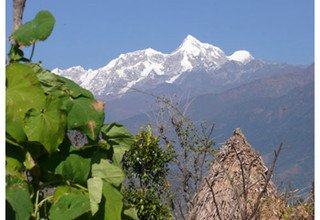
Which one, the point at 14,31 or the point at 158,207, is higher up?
the point at 14,31

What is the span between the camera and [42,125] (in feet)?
4.19

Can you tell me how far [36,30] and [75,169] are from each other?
0.31 m

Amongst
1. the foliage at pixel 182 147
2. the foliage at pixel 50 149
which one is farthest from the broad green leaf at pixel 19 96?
the foliage at pixel 182 147

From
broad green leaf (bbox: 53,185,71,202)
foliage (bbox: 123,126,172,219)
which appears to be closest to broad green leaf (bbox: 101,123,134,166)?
→ broad green leaf (bbox: 53,185,71,202)

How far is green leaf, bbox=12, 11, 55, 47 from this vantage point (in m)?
1.33

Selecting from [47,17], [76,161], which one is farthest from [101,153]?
[47,17]

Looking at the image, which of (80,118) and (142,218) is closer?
(80,118)

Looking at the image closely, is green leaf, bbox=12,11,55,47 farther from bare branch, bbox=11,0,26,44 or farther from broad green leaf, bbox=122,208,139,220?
broad green leaf, bbox=122,208,139,220

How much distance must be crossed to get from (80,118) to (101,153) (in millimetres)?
140

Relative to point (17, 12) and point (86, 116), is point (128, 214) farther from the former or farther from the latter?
point (17, 12)

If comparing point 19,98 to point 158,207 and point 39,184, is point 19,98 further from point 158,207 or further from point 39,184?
point 158,207

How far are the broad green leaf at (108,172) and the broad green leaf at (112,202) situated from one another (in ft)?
0.06

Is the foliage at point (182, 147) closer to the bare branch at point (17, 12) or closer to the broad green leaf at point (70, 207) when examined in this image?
the bare branch at point (17, 12)

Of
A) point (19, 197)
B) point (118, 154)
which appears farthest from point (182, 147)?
point (19, 197)
